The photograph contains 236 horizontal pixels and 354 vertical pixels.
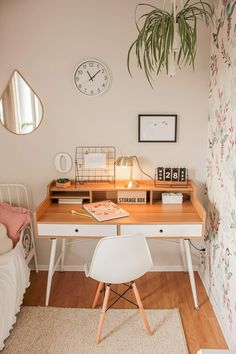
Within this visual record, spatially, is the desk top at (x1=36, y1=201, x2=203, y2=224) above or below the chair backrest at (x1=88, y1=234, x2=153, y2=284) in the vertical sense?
above

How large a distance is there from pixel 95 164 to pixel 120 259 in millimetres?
1005

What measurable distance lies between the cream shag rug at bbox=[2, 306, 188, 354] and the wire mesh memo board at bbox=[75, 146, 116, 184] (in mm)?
1082

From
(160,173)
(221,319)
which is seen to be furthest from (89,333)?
(160,173)

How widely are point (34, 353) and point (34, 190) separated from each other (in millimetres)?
1315

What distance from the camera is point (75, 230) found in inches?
93.1

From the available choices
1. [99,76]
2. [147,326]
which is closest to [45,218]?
[147,326]

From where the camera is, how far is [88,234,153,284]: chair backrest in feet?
6.46

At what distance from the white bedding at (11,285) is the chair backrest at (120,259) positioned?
0.60 meters

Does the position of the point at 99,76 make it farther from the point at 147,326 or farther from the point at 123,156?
the point at 147,326

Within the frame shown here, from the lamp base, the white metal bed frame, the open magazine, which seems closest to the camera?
the open magazine

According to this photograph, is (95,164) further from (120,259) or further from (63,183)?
(120,259)

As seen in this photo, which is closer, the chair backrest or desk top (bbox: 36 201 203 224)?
the chair backrest

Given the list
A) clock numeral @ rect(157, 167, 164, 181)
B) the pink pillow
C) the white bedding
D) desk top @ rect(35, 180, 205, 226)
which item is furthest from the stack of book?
clock numeral @ rect(157, 167, 164, 181)

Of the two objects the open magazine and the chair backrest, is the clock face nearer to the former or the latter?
the open magazine
